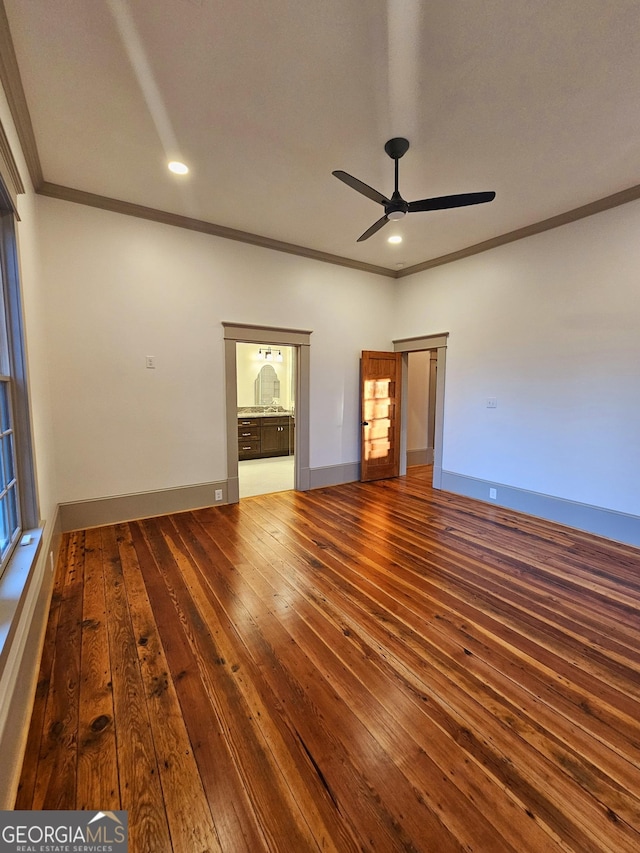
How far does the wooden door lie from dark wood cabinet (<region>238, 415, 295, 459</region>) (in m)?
2.24

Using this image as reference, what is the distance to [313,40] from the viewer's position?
1.85 m

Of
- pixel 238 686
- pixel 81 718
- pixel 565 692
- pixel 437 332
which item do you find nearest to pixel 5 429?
pixel 81 718

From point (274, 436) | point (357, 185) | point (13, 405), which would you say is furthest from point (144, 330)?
point (274, 436)

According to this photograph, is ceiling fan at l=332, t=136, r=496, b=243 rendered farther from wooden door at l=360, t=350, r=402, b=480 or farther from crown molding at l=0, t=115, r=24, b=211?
wooden door at l=360, t=350, r=402, b=480

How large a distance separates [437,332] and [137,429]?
13.4ft

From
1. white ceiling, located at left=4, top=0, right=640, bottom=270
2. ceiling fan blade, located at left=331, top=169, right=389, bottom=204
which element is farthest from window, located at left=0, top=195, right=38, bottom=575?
ceiling fan blade, located at left=331, top=169, right=389, bottom=204

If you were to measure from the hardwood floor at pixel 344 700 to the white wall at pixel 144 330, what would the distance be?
109 cm

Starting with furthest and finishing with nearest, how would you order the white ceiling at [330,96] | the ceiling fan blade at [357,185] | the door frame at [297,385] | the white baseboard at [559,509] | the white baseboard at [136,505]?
1. the door frame at [297,385]
2. the white baseboard at [136,505]
3. the white baseboard at [559,509]
4. the ceiling fan blade at [357,185]
5. the white ceiling at [330,96]

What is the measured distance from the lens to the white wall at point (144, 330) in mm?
3373

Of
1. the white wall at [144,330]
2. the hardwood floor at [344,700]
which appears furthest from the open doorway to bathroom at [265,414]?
the hardwood floor at [344,700]

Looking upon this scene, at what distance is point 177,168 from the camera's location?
9.65 ft

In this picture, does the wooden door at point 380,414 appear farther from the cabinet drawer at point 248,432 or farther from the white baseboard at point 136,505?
the cabinet drawer at point 248,432

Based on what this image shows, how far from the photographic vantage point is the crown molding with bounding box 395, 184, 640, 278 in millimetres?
3203

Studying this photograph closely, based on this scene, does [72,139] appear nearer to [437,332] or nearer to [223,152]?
[223,152]
